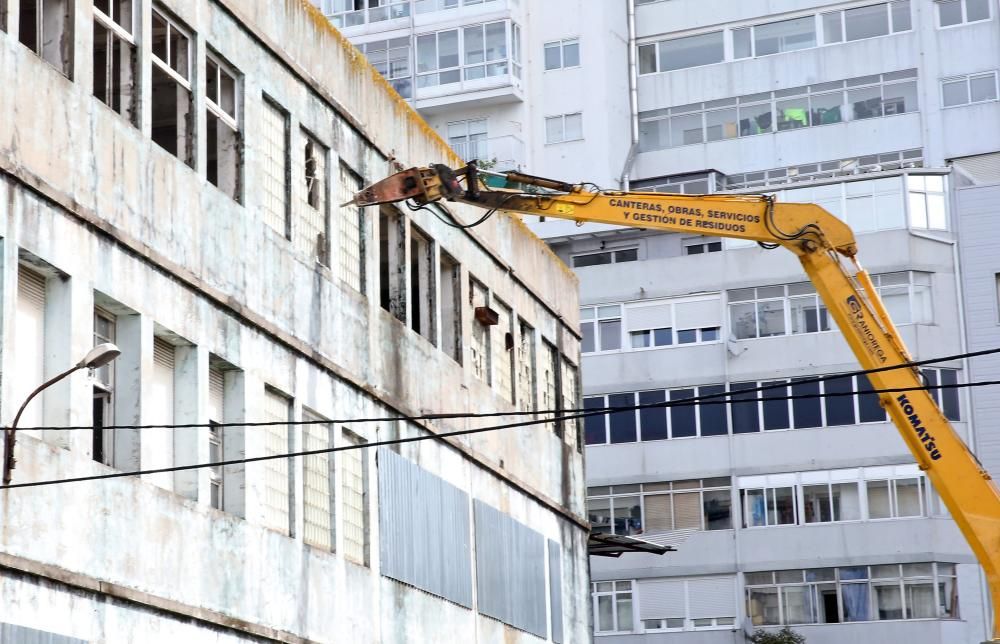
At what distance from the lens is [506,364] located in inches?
1286

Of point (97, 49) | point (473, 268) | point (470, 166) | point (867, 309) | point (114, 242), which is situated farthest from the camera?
point (473, 268)

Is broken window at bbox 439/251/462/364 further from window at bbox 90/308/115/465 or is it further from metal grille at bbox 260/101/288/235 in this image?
window at bbox 90/308/115/465

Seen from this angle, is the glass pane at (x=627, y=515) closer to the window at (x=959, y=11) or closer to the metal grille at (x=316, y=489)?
the window at (x=959, y=11)

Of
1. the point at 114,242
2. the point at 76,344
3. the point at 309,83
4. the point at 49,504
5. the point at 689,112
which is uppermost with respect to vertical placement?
the point at 689,112

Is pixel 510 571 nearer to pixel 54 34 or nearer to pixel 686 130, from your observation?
pixel 54 34

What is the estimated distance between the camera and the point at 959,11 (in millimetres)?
57812

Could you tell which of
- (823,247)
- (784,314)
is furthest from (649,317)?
(823,247)

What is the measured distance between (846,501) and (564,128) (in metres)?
16.4

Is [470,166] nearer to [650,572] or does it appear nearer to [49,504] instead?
[49,504]

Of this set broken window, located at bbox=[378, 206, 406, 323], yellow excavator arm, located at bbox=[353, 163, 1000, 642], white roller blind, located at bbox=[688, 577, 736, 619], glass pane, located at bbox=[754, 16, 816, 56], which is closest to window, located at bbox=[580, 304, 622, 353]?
white roller blind, located at bbox=[688, 577, 736, 619]

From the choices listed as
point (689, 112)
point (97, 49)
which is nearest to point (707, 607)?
point (689, 112)

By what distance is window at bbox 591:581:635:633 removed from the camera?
51.7 m

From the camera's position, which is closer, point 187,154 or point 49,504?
point 49,504

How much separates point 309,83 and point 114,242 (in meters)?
6.22
